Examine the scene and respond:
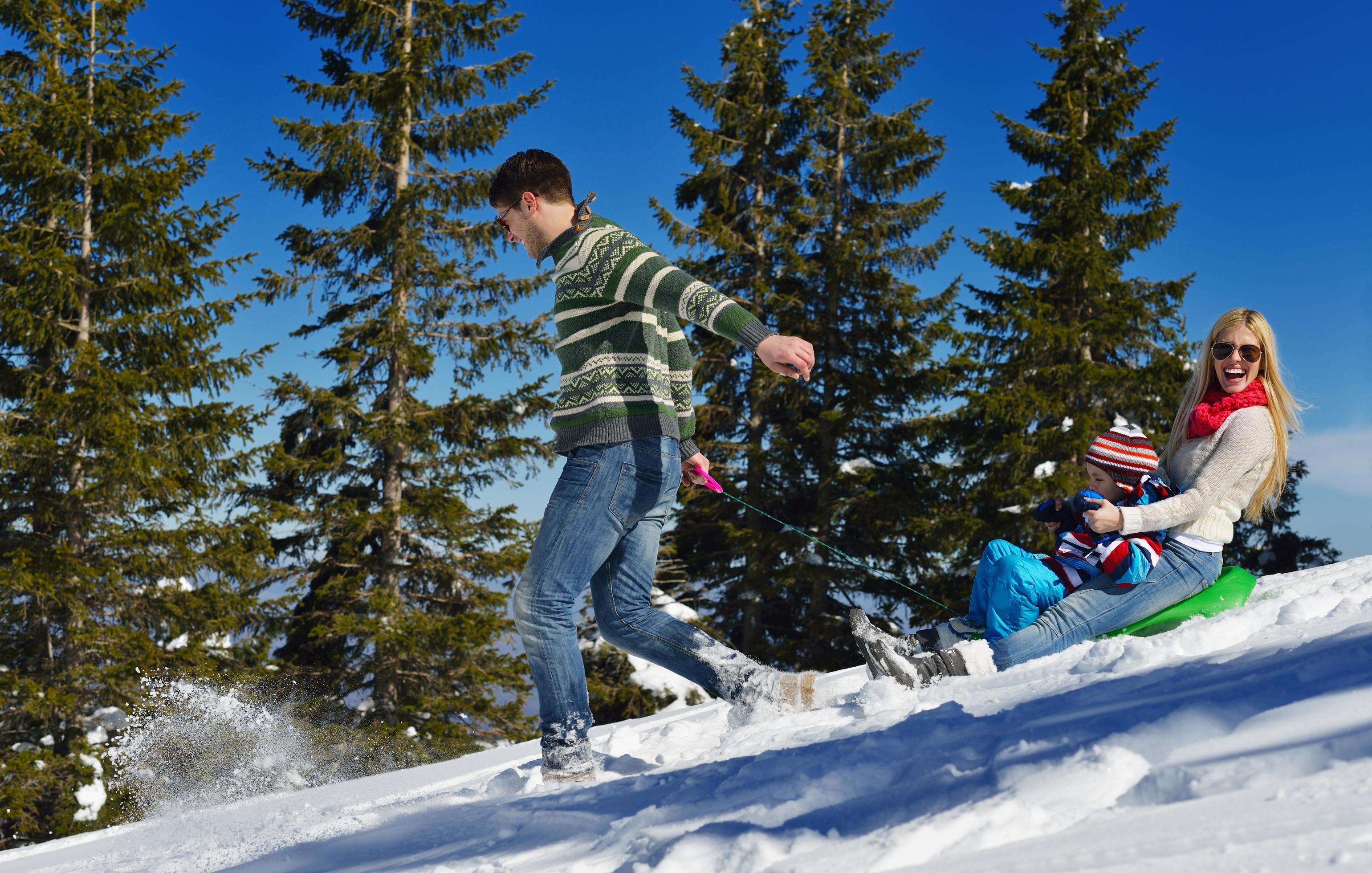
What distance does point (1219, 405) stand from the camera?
379 cm

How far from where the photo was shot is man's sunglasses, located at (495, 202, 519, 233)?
2902 millimetres

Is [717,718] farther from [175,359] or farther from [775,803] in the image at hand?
[175,359]

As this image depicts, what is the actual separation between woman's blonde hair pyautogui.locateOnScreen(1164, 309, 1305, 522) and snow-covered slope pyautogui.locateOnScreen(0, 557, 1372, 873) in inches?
43.0

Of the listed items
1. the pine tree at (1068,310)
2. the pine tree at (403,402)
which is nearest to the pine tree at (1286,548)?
the pine tree at (1068,310)

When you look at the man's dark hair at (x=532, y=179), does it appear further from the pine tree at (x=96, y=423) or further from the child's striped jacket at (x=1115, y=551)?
the pine tree at (x=96, y=423)

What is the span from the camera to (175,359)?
1153 cm

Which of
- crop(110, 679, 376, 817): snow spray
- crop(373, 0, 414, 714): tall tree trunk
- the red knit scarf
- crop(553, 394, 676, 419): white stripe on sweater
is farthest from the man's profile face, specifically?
crop(373, 0, 414, 714): tall tree trunk

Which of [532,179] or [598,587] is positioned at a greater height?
[532,179]

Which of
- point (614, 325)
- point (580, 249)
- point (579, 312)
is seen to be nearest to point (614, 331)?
point (614, 325)

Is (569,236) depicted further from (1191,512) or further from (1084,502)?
(1191,512)

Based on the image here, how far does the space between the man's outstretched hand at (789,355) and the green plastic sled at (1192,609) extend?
80.2 inches

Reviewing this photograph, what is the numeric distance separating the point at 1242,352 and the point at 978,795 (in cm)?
306

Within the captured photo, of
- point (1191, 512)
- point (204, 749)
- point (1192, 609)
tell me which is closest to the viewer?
point (1191, 512)

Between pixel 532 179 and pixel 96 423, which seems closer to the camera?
pixel 532 179
